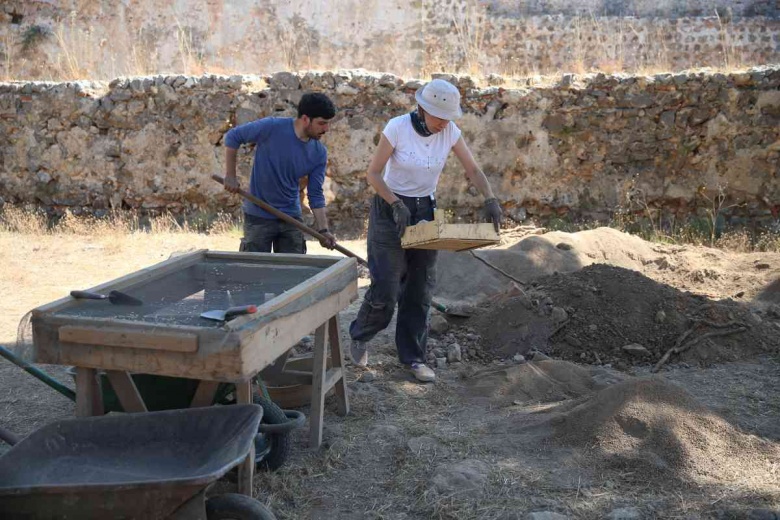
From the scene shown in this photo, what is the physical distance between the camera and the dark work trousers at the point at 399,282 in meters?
4.60

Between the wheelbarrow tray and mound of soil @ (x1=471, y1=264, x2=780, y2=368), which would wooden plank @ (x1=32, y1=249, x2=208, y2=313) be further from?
mound of soil @ (x1=471, y1=264, x2=780, y2=368)

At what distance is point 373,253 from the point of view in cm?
464

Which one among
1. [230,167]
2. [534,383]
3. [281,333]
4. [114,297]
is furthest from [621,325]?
[114,297]

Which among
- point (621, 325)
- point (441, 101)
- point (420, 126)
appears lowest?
point (621, 325)

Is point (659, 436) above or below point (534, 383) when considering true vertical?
above

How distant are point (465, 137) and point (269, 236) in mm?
5386

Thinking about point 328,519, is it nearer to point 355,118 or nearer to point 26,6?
point 355,118

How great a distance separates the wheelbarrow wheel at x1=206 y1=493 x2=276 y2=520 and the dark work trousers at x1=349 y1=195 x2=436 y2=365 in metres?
2.22

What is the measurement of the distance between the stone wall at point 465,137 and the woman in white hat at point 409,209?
5.42 meters

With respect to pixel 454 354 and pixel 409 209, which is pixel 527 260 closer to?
pixel 454 354

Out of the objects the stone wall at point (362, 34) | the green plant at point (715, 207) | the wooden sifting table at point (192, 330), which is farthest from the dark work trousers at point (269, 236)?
the stone wall at point (362, 34)

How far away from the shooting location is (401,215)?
4.33 metres

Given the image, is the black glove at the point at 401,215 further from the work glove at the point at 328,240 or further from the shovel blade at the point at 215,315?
the shovel blade at the point at 215,315

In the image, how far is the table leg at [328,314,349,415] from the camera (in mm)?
4070
